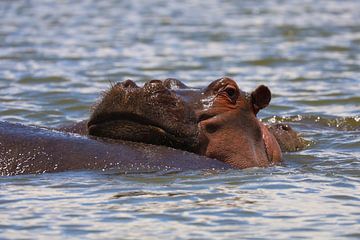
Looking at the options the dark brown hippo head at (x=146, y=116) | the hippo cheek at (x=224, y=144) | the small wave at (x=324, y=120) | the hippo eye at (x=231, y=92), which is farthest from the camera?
the small wave at (x=324, y=120)

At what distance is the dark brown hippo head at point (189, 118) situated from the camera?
6.85m

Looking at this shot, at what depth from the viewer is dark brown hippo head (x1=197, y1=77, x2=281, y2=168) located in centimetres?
711

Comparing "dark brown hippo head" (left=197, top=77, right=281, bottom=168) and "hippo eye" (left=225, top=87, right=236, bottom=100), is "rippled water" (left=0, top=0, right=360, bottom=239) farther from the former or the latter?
"hippo eye" (left=225, top=87, right=236, bottom=100)

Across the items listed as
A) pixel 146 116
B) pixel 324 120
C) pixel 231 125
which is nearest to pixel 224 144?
pixel 231 125

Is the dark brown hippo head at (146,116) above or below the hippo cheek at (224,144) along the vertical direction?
above

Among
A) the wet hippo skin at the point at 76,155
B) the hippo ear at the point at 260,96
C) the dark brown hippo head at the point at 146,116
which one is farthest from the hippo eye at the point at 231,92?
the wet hippo skin at the point at 76,155

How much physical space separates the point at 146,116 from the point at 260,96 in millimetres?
880

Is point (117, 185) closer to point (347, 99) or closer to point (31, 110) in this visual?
point (31, 110)

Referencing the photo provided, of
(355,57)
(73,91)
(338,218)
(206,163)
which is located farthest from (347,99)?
(338,218)

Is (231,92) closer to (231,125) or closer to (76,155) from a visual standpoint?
(231,125)

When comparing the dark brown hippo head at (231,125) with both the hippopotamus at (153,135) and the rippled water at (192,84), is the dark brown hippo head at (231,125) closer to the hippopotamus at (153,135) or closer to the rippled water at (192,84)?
the hippopotamus at (153,135)

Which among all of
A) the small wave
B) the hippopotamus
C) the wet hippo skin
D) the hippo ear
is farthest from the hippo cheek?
the small wave

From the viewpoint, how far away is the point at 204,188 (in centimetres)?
666

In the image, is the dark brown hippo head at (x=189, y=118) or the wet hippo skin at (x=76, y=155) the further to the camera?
the dark brown hippo head at (x=189, y=118)
